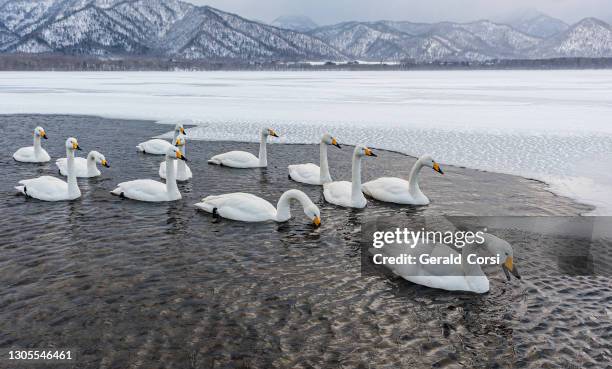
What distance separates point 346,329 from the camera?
7.09 metres

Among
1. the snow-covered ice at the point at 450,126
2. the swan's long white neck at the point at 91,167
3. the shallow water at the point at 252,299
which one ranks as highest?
the snow-covered ice at the point at 450,126

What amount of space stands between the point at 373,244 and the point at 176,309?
4.00m

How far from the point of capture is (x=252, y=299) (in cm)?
786

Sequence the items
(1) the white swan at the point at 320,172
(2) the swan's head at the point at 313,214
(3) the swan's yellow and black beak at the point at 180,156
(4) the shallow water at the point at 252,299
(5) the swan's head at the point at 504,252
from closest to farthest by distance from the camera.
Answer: (4) the shallow water at the point at 252,299 → (5) the swan's head at the point at 504,252 → (2) the swan's head at the point at 313,214 → (3) the swan's yellow and black beak at the point at 180,156 → (1) the white swan at the point at 320,172

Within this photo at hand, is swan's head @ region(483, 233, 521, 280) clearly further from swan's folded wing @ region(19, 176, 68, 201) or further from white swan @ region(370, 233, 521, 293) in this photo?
swan's folded wing @ region(19, 176, 68, 201)

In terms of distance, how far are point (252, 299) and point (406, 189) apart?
629 centimetres

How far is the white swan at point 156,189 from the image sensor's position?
12797mm

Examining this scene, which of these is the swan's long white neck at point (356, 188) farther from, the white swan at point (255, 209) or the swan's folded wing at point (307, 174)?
the swan's folded wing at point (307, 174)

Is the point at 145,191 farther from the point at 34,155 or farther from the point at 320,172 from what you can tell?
the point at 34,155

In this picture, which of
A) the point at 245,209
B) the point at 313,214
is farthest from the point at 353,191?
the point at 245,209

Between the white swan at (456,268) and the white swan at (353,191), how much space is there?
13.5ft

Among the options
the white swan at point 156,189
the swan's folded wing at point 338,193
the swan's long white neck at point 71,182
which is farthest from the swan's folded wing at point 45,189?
the swan's folded wing at point 338,193

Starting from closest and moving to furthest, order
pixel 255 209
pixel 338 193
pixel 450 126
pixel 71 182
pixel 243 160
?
1. pixel 255 209
2. pixel 71 182
3. pixel 338 193
4. pixel 243 160
5. pixel 450 126

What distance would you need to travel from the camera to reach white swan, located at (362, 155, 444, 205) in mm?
12897
